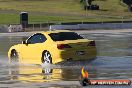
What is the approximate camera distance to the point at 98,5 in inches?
3693

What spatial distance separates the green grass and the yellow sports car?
49.5 m

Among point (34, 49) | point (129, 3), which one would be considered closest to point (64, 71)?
point (34, 49)

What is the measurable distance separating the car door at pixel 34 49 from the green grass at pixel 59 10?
49.6 meters

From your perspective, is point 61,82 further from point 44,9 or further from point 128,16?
point 44,9

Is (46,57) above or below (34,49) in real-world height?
below

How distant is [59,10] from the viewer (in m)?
90.6

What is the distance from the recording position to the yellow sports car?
70.0 ft

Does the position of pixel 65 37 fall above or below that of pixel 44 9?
above

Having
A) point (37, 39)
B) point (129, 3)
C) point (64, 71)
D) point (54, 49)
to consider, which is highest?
point (37, 39)

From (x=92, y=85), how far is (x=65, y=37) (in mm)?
8061

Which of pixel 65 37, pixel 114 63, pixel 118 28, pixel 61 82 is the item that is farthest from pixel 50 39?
pixel 118 28

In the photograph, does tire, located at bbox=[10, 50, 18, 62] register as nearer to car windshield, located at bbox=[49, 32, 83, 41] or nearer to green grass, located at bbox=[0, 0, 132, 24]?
car windshield, located at bbox=[49, 32, 83, 41]

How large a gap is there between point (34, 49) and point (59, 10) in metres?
68.2

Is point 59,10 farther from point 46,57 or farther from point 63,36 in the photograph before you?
point 46,57
